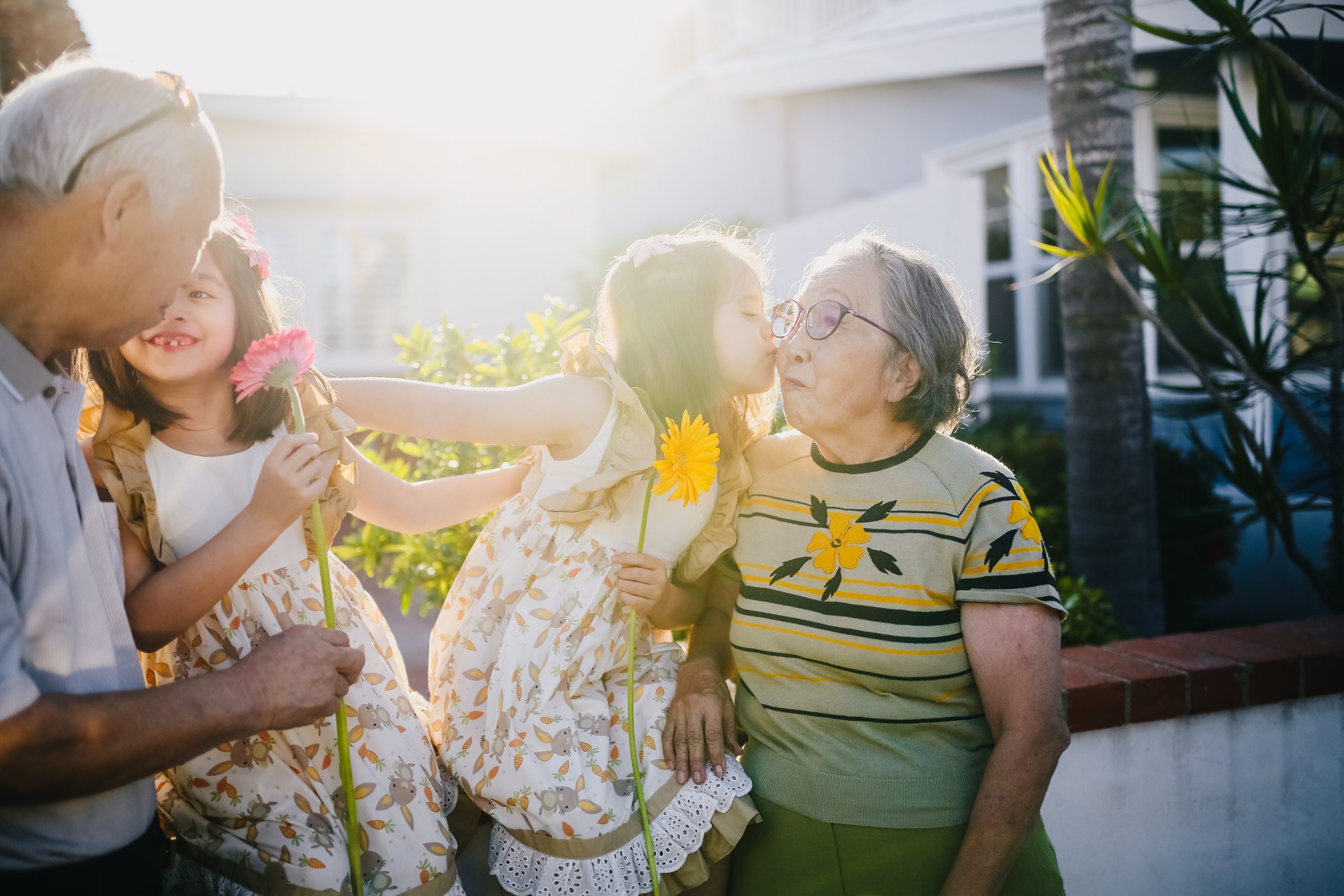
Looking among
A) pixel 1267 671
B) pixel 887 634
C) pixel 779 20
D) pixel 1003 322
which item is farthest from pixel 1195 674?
pixel 779 20

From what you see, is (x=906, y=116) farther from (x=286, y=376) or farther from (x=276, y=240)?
(x=286, y=376)

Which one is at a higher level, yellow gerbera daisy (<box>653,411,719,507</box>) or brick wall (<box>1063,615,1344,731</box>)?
yellow gerbera daisy (<box>653,411,719,507</box>)

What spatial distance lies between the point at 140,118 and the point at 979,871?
1914 mm

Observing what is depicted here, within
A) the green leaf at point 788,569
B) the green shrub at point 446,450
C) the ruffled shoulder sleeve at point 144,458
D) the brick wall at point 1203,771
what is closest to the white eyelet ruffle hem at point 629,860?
the green leaf at point 788,569

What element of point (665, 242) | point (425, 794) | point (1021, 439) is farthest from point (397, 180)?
point (425, 794)

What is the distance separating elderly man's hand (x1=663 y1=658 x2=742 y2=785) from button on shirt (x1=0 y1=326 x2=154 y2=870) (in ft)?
3.16

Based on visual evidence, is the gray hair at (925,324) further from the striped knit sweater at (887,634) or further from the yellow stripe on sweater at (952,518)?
the yellow stripe on sweater at (952,518)

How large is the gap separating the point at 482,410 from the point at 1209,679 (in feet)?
7.11

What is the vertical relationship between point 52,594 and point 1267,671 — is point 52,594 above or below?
above

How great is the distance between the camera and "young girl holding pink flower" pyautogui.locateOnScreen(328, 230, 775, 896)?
1.84m

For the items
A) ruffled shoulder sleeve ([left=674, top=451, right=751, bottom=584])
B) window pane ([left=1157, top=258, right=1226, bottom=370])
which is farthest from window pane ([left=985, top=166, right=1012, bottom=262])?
ruffled shoulder sleeve ([left=674, top=451, right=751, bottom=584])

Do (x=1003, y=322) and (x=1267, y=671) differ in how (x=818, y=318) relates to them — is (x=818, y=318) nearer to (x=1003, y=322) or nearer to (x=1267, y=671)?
(x=1267, y=671)

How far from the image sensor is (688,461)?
5.67 ft

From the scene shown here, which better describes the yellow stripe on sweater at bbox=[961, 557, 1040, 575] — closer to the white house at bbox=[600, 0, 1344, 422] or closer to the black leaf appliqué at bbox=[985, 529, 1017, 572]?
the black leaf appliqué at bbox=[985, 529, 1017, 572]
